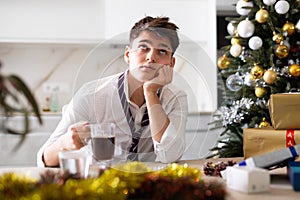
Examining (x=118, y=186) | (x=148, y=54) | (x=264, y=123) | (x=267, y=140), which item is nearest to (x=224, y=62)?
(x=264, y=123)

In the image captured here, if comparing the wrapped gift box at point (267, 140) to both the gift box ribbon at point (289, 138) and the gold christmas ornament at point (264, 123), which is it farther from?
the gold christmas ornament at point (264, 123)

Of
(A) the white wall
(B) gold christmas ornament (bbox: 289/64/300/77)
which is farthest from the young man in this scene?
(A) the white wall

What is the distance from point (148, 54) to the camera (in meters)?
1.10

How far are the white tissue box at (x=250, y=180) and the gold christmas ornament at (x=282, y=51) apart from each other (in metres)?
1.51

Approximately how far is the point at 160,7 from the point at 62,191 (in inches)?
132

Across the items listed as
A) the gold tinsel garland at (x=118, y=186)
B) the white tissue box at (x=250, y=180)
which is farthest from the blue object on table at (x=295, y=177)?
the gold tinsel garland at (x=118, y=186)

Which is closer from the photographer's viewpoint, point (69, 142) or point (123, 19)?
point (69, 142)

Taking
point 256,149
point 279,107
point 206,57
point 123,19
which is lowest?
point 256,149

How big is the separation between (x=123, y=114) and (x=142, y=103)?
0.08 meters

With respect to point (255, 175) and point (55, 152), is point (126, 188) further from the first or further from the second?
point (55, 152)

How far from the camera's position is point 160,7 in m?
3.83

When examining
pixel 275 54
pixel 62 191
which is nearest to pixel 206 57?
pixel 62 191

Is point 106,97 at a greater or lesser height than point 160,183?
greater

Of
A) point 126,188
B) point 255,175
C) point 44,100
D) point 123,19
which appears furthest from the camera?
point 44,100
